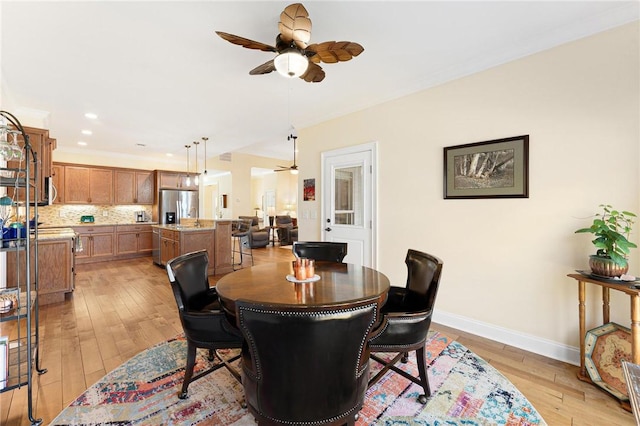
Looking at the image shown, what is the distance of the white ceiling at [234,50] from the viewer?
2057mm

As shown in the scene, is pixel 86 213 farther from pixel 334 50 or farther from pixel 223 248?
pixel 334 50

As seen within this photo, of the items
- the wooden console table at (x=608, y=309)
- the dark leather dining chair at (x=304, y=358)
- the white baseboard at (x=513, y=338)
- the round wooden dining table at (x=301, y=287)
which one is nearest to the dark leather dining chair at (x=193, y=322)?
the round wooden dining table at (x=301, y=287)

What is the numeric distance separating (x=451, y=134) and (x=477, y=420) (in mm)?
2464

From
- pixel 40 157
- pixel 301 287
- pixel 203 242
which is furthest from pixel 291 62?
pixel 203 242

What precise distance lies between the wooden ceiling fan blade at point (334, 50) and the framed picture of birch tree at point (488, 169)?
1516 mm

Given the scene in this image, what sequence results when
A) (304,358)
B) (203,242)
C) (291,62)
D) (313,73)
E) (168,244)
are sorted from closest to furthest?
(304,358) → (291,62) → (313,73) → (203,242) → (168,244)

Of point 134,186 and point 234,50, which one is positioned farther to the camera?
point 134,186

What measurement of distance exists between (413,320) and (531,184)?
176cm

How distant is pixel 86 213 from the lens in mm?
7008

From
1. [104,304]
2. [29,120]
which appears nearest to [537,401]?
[104,304]

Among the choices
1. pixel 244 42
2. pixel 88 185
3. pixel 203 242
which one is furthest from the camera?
pixel 88 185

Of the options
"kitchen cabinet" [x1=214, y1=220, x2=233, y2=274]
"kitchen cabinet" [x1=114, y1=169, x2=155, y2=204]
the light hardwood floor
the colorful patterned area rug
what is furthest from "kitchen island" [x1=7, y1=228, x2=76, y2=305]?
"kitchen cabinet" [x1=114, y1=169, x2=155, y2=204]

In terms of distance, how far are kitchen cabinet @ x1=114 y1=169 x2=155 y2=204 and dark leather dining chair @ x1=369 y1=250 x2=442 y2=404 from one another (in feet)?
24.7

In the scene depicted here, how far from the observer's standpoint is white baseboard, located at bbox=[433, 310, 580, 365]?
7.62ft
